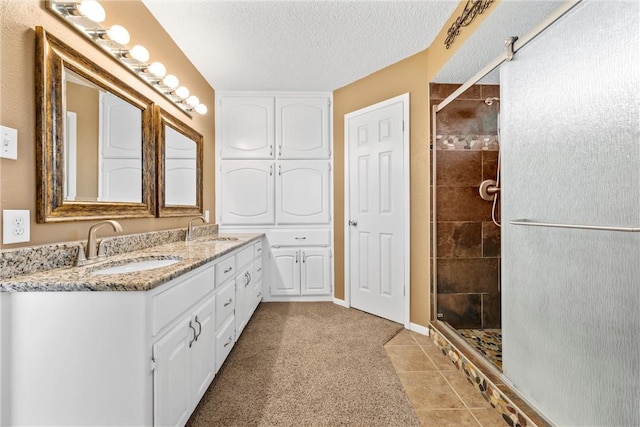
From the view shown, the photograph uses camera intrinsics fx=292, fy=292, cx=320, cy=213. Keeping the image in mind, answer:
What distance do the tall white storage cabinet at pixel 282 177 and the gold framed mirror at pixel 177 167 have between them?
0.49 meters

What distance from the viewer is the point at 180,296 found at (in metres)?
1.21

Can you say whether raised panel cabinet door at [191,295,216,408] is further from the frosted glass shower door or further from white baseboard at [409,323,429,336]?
white baseboard at [409,323,429,336]

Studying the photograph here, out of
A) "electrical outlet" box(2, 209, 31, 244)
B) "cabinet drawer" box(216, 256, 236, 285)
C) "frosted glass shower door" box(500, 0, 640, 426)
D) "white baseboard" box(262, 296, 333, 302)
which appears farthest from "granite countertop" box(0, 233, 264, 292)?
"white baseboard" box(262, 296, 333, 302)

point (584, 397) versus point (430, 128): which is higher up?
point (430, 128)

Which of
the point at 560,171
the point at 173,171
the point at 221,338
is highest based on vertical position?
the point at 173,171

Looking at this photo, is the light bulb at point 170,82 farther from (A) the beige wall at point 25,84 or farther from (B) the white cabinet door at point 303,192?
(B) the white cabinet door at point 303,192

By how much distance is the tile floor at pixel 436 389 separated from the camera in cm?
143

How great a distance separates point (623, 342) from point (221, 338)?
1.80m

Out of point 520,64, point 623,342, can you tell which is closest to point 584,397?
point 623,342

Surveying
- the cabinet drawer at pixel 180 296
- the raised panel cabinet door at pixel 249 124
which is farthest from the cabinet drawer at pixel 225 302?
the raised panel cabinet door at pixel 249 124

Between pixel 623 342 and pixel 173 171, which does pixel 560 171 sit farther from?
pixel 173 171

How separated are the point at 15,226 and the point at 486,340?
9.05 ft

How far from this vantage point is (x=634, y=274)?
3.12 ft

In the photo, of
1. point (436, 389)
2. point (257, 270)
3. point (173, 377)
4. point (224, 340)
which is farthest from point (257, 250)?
point (436, 389)
